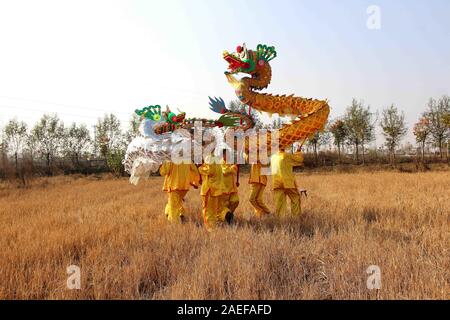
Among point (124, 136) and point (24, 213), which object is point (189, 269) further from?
point (124, 136)

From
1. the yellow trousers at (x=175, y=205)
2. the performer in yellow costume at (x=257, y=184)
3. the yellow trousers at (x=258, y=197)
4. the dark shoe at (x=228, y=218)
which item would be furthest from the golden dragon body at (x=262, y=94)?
the yellow trousers at (x=175, y=205)

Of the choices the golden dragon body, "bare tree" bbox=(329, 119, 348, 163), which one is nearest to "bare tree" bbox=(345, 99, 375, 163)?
"bare tree" bbox=(329, 119, 348, 163)

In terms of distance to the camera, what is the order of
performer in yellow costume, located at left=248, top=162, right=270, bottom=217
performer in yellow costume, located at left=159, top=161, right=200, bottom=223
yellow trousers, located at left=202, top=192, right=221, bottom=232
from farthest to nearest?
performer in yellow costume, located at left=248, top=162, right=270, bottom=217 < performer in yellow costume, located at left=159, top=161, right=200, bottom=223 < yellow trousers, located at left=202, top=192, right=221, bottom=232

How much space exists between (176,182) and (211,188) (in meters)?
0.70

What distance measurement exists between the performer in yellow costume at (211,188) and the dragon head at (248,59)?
181cm

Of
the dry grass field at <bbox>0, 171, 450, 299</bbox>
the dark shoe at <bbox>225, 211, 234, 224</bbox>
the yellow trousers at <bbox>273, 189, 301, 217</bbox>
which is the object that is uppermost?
the yellow trousers at <bbox>273, 189, 301, 217</bbox>

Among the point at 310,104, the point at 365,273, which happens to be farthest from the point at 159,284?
the point at 310,104

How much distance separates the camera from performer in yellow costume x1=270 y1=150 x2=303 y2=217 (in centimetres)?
575

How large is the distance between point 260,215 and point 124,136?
26240 millimetres

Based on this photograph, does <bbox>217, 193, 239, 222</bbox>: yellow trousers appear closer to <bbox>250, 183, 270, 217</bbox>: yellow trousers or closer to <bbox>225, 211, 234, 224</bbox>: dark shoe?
<bbox>225, 211, 234, 224</bbox>: dark shoe

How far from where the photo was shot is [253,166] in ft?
20.0

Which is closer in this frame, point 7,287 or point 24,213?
point 7,287

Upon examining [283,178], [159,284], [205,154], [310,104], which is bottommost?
[159,284]

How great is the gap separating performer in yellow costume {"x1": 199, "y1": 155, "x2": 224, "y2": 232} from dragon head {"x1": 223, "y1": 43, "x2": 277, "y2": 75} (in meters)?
1.81
